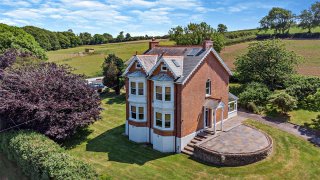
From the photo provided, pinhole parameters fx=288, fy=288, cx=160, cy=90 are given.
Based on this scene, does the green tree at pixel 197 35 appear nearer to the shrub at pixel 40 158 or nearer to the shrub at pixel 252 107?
the shrub at pixel 252 107

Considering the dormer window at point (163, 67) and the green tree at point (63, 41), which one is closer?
the dormer window at point (163, 67)

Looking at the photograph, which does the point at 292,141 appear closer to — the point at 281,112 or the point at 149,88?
the point at 281,112

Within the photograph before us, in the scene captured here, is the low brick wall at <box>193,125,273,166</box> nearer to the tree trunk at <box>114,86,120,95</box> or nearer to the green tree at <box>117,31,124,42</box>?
the tree trunk at <box>114,86,120,95</box>

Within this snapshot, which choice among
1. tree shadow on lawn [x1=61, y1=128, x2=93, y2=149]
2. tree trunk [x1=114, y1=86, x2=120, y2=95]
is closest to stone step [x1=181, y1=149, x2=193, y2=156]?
tree shadow on lawn [x1=61, y1=128, x2=93, y2=149]

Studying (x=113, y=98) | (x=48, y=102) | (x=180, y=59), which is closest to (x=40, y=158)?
(x=48, y=102)

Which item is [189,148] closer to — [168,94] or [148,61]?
[168,94]

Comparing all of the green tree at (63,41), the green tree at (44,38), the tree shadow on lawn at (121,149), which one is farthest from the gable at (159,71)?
the green tree at (63,41)
